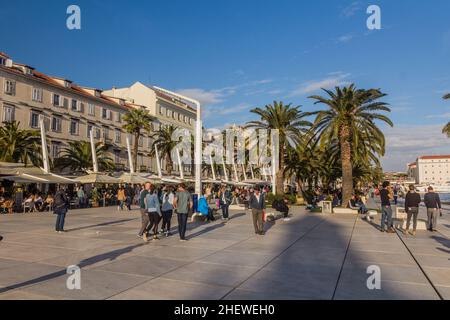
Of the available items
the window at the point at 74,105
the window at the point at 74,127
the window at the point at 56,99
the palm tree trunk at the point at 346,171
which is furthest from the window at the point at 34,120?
the palm tree trunk at the point at 346,171

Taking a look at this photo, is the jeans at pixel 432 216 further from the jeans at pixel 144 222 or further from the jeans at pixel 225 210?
the jeans at pixel 144 222

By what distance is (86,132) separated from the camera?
162ft

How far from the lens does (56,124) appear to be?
44312mm

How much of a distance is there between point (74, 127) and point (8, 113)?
381 inches

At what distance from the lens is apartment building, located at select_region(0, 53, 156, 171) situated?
128ft

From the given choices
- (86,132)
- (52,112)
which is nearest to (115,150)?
(86,132)

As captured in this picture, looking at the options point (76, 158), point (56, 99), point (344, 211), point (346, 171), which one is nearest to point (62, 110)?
point (56, 99)

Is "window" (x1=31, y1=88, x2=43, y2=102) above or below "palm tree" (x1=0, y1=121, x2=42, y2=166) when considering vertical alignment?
above

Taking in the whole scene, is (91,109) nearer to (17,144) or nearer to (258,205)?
(17,144)

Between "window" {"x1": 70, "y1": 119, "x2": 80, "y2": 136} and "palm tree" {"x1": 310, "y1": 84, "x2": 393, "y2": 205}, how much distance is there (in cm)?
3309

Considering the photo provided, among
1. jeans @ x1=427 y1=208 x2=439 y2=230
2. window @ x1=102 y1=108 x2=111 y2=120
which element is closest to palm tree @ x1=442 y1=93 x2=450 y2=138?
jeans @ x1=427 y1=208 x2=439 y2=230

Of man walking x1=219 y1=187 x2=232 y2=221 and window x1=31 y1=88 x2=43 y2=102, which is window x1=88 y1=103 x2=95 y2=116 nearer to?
window x1=31 y1=88 x2=43 y2=102

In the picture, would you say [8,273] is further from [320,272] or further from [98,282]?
[320,272]
